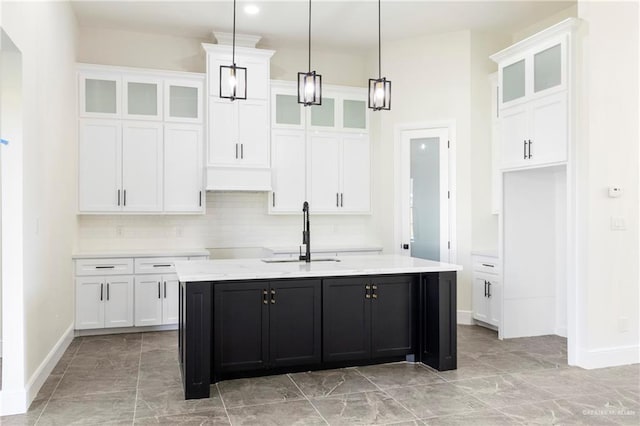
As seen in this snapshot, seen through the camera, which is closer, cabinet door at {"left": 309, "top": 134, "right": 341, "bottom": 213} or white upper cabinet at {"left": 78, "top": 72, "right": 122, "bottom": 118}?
white upper cabinet at {"left": 78, "top": 72, "right": 122, "bottom": 118}

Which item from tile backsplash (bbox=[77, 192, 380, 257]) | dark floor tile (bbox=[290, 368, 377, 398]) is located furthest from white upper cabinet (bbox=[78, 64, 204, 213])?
dark floor tile (bbox=[290, 368, 377, 398])

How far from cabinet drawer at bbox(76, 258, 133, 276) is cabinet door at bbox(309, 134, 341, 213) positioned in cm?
227

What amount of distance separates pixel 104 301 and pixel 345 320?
9.31 ft

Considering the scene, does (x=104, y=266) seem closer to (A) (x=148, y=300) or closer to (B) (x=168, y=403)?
(A) (x=148, y=300)

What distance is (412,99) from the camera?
20.8 feet

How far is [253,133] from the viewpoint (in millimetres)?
6023

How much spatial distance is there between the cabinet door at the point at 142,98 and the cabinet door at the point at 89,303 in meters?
1.87

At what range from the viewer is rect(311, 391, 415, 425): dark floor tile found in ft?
10.6

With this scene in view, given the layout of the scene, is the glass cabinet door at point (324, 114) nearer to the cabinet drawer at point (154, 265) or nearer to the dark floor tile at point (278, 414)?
the cabinet drawer at point (154, 265)

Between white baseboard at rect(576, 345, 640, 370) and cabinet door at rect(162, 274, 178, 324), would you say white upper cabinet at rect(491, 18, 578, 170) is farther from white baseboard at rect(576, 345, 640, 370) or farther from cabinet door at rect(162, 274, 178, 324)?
cabinet door at rect(162, 274, 178, 324)

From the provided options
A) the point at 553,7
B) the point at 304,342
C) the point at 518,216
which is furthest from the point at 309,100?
the point at 553,7

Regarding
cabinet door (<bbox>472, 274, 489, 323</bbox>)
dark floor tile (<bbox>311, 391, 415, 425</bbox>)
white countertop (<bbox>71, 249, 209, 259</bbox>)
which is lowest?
dark floor tile (<bbox>311, 391, 415, 425</bbox>)

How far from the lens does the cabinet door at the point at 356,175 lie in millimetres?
6574

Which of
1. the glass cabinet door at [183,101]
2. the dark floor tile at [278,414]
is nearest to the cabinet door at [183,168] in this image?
the glass cabinet door at [183,101]
